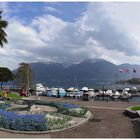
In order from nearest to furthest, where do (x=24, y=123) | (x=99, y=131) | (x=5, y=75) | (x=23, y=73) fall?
(x=24, y=123), (x=99, y=131), (x=5, y=75), (x=23, y=73)

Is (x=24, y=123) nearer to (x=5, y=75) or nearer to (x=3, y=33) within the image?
(x=3, y=33)

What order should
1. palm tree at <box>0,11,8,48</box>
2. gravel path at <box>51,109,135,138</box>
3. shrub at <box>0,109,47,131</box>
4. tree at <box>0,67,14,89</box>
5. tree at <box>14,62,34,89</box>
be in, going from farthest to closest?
1. tree at <box>14,62,34,89</box>
2. tree at <box>0,67,14,89</box>
3. palm tree at <box>0,11,8,48</box>
4. shrub at <box>0,109,47,131</box>
5. gravel path at <box>51,109,135,138</box>

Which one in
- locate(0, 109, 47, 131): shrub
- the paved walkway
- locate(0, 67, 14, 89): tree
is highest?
locate(0, 67, 14, 89): tree

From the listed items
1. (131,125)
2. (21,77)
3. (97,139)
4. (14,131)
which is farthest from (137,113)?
(21,77)

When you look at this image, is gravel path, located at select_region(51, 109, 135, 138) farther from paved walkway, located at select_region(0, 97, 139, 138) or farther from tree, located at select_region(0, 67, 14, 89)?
tree, located at select_region(0, 67, 14, 89)

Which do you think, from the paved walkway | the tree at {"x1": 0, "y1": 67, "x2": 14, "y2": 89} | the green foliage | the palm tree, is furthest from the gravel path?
the tree at {"x1": 0, "y1": 67, "x2": 14, "y2": 89}

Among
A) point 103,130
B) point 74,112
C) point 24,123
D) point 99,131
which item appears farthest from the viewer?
point 74,112

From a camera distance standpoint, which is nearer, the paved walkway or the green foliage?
the paved walkway

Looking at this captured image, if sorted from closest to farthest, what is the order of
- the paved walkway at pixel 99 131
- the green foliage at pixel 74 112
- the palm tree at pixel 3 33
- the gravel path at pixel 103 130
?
1. the paved walkway at pixel 99 131
2. the gravel path at pixel 103 130
3. the green foliage at pixel 74 112
4. the palm tree at pixel 3 33

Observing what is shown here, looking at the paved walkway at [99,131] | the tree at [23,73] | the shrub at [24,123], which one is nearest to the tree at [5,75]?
the tree at [23,73]

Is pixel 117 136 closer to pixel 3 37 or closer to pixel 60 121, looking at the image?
pixel 60 121

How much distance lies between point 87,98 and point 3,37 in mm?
14666

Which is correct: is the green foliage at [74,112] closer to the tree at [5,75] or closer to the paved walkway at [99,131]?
the paved walkway at [99,131]

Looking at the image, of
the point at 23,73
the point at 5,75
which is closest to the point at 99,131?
the point at 5,75
